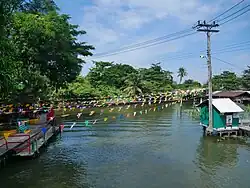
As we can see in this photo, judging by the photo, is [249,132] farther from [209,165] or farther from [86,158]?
[86,158]

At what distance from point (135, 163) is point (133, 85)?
126 ft

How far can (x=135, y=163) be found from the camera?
1478 centimetres

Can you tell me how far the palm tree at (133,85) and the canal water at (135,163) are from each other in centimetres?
2874

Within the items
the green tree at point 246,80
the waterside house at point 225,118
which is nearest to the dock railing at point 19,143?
the waterside house at point 225,118

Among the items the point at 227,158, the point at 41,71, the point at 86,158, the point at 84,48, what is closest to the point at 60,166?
the point at 86,158

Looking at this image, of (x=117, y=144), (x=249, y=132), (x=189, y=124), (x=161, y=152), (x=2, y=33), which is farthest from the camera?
(x=189, y=124)

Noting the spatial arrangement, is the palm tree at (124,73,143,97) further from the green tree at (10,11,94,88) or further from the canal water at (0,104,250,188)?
the canal water at (0,104,250,188)

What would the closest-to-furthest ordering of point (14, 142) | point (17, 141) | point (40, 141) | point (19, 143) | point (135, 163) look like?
1. point (135, 163)
2. point (14, 142)
3. point (19, 143)
4. point (17, 141)
5. point (40, 141)

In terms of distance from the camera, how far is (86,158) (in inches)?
631

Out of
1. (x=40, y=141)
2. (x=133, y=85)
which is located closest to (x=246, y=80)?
(x=133, y=85)

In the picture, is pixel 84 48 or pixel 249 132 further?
pixel 84 48

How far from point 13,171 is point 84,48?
1757 centimetres

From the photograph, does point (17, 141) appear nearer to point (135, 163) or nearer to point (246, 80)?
point (135, 163)

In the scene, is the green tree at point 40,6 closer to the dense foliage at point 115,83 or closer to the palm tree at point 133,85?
the dense foliage at point 115,83
